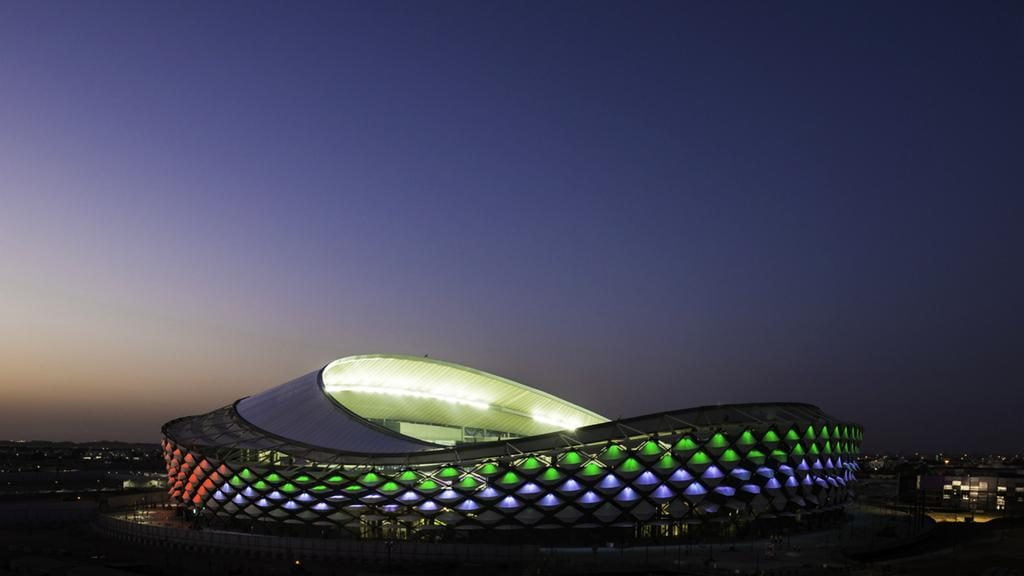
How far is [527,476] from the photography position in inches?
2021

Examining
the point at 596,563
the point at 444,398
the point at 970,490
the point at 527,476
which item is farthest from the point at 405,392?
the point at 970,490

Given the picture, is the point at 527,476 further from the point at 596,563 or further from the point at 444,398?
the point at 444,398

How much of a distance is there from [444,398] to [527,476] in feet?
83.3

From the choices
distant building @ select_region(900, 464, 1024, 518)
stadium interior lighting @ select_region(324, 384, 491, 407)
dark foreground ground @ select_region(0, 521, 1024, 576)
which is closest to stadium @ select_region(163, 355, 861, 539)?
dark foreground ground @ select_region(0, 521, 1024, 576)

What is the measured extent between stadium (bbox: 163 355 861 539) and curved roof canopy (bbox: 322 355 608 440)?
9586 millimetres

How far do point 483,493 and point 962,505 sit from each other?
286 ft

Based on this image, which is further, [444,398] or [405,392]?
[444,398]

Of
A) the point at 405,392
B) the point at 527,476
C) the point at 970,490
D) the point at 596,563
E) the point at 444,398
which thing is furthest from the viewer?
the point at 970,490

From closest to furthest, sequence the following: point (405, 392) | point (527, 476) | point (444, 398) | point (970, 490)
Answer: point (527, 476) → point (405, 392) → point (444, 398) → point (970, 490)

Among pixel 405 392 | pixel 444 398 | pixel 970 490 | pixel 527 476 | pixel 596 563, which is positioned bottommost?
pixel 970 490

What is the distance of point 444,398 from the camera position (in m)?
75.6

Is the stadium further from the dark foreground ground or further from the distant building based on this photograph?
the distant building

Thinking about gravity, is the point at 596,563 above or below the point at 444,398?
below

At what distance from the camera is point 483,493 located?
51.5 metres
